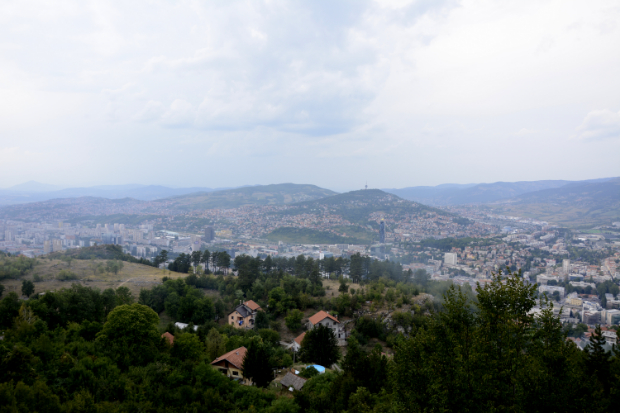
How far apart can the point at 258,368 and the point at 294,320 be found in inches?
359

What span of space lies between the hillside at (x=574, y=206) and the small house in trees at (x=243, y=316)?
8088 cm

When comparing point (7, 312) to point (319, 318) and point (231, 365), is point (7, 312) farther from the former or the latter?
point (319, 318)

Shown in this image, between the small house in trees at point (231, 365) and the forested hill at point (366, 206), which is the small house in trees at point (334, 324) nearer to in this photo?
the small house in trees at point (231, 365)

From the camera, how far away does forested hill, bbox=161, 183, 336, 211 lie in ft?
390

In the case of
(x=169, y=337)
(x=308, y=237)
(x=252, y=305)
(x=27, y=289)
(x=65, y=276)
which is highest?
(x=27, y=289)

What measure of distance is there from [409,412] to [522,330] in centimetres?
267

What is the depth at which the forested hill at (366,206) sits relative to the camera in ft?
303

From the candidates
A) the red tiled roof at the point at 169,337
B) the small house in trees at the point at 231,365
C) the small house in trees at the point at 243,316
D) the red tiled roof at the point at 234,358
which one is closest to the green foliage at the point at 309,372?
the small house in trees at the point at 231,365

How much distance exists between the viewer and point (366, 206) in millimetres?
99875

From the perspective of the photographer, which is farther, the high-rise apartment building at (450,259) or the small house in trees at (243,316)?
the high-rise apartment building at (450,259)

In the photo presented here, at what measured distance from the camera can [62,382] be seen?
31.7 ft

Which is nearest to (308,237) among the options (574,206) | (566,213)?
(566,213)

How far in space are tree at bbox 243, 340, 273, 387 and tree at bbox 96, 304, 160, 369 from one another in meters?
3.59

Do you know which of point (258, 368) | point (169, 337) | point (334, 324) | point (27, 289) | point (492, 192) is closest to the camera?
point (258, 368)
